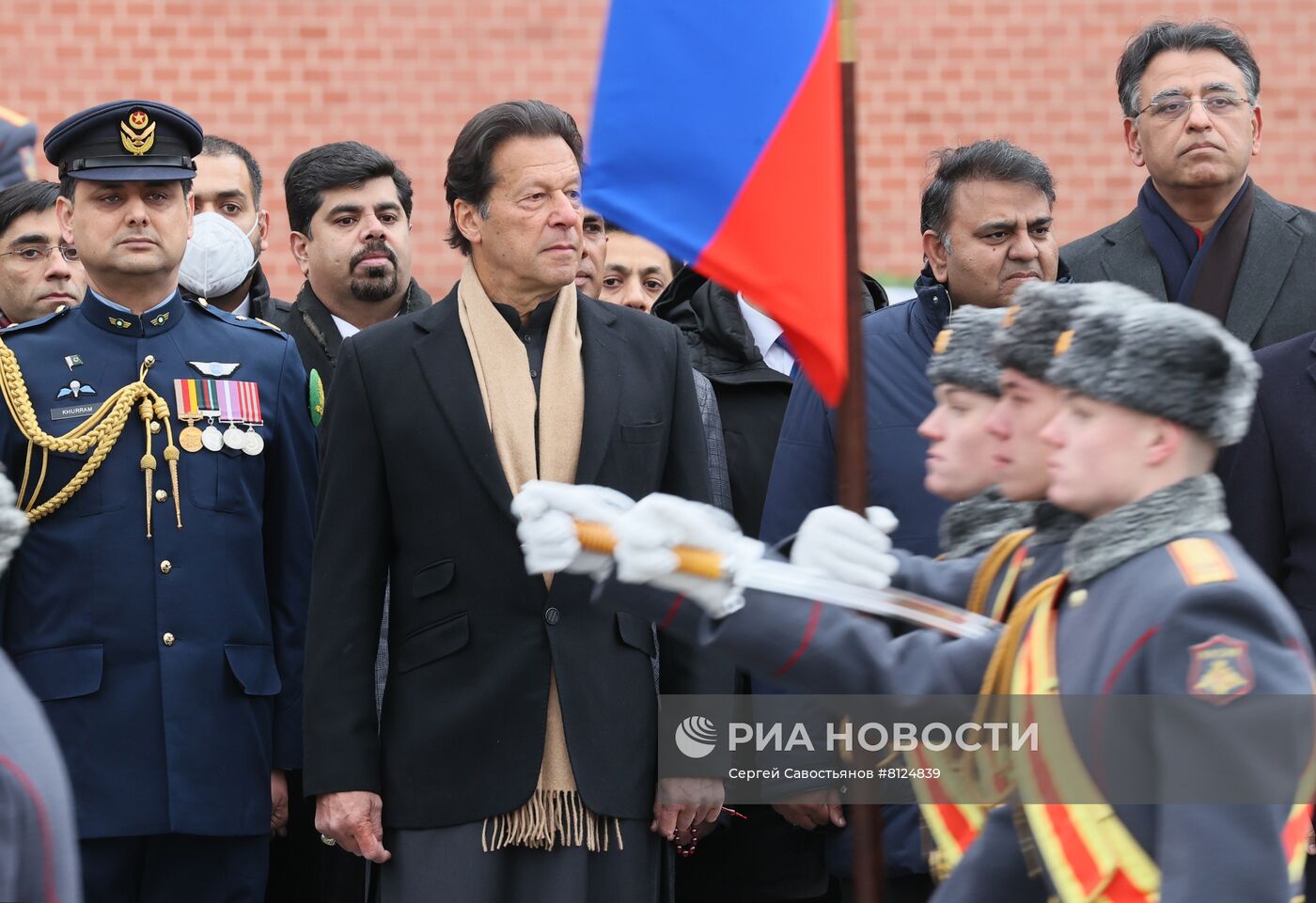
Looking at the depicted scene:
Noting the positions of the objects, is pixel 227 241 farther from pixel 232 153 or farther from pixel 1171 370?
pixel 1171 370

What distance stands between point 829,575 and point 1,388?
86.4 inches

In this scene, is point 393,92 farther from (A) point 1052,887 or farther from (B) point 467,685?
(A) point 1052,887

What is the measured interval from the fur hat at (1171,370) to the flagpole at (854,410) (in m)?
0.34

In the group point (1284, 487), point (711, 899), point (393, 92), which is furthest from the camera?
point (393, 92)

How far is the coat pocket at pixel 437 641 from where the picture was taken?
386cm

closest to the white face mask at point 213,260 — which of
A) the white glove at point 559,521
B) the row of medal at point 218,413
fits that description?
the row of medal at point 218,413

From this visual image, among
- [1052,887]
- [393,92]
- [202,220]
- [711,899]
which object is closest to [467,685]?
[711,899]

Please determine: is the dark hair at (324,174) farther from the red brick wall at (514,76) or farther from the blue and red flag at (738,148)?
the red brick wall at (514,76)

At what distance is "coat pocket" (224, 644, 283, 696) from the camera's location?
4226 millimetres

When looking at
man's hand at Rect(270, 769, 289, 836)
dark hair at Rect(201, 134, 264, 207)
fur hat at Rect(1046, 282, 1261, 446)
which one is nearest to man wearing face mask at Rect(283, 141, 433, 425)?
dark hair at Rect(201, 134, 264, 207)

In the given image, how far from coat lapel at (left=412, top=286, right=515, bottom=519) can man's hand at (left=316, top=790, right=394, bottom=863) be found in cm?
63

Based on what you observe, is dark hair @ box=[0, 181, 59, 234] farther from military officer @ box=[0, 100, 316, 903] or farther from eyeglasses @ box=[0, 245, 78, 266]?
military officer @ box=[0, 100, 316, 903]

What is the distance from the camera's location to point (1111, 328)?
2.71 m

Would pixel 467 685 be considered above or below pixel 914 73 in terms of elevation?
below
